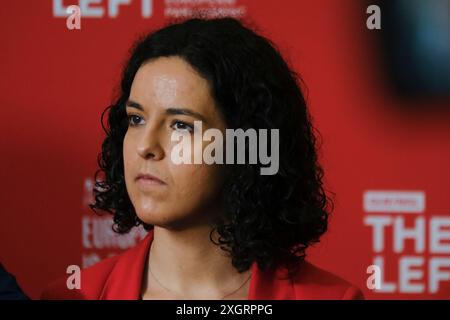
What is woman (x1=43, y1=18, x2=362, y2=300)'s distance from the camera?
63.4 inches

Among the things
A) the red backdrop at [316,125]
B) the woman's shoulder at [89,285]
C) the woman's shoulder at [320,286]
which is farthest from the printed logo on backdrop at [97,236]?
the woman's shoulder at [320,286]

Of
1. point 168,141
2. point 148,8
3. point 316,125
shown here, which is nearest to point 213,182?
point 168,141

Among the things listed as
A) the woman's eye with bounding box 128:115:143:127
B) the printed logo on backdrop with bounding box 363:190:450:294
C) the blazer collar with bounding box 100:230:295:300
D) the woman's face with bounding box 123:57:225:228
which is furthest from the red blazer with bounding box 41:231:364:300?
the printed logo on backdrop with bounding box 363:190:450:294

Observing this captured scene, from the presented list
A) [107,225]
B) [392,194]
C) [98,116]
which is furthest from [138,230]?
[392,194]

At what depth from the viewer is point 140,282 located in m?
1.70

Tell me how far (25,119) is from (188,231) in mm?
616

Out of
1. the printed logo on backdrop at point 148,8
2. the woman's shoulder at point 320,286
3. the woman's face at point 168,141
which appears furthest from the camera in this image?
the printed logo on backdrop at point 148,8

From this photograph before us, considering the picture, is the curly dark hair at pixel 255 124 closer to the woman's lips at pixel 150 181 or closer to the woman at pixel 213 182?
the woman at pixel 213 182

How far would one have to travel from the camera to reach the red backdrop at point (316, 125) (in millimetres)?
2059

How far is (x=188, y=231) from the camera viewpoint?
1661 millimetres

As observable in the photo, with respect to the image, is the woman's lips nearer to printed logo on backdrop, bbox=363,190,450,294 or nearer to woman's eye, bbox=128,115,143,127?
woman's eye, bbox=128,115,143,127

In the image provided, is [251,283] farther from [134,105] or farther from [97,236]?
[97,236]

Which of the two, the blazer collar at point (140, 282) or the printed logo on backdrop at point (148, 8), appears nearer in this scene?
the blazer collar at point (140, 282)
